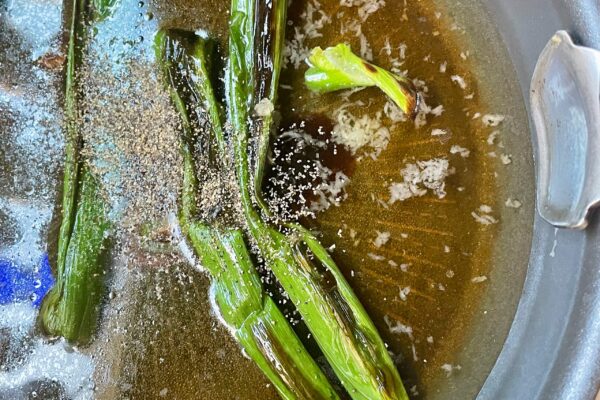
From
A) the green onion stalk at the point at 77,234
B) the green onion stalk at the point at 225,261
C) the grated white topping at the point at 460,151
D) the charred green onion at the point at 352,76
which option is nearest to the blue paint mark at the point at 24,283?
the green onion stalk at the point at 77,234

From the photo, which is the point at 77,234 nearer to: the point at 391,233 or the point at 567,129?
the point at 391,233

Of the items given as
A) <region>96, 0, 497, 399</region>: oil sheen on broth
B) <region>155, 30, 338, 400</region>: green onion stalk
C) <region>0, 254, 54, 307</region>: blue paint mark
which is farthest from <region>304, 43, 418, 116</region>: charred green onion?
<region>0, 254, 54, 307</region>: blue paint mark

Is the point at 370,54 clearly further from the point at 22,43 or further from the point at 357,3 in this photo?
the point at 22,43

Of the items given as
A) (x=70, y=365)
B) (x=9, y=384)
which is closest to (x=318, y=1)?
(x=70, y=365)

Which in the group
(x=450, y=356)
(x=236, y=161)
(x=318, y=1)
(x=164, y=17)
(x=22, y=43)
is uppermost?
(x=318, y=1)

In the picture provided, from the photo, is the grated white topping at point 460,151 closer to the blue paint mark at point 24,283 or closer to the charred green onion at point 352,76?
the charred green onion at point 352,76

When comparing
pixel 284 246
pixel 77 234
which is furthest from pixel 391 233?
pixel 77 234

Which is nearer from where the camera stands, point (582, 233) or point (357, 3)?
point (582, 233)
